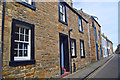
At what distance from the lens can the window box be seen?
15.0 ft

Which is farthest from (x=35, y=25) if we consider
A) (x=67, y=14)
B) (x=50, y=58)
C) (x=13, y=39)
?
(x=67, y=14)

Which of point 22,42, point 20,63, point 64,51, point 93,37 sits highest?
point 93,37

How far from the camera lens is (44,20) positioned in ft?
21.3

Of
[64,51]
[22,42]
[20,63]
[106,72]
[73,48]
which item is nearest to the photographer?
[20,63]

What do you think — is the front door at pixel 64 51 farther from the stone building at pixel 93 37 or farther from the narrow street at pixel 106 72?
the stone building at pixel 93 37

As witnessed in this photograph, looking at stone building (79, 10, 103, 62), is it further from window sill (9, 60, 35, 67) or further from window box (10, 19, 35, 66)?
window sill (9, 60, 35, 67)

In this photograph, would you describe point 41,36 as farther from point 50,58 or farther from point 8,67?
point 8,67

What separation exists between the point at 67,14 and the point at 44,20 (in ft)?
12.6

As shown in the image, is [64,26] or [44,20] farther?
[64,26]

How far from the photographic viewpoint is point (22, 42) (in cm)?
498

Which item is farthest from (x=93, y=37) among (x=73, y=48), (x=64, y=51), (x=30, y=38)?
(x=30, y=38)

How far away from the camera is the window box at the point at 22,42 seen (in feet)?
15.0

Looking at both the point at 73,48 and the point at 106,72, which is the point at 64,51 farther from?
the point at 106,72

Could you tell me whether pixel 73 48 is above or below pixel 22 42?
below
